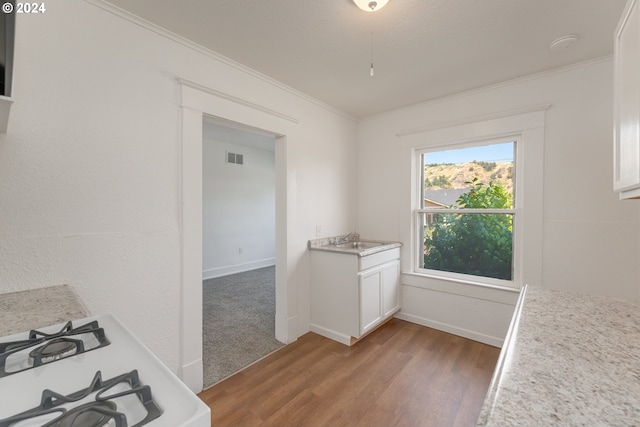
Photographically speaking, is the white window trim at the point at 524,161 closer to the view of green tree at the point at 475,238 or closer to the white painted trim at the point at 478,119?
the white painted trim at the point at 478,119

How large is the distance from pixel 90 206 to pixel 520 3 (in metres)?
2.77

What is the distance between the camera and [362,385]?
2.03 metres

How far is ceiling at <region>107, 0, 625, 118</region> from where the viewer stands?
1.63m

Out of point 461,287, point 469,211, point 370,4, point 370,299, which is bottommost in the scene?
point 370,299

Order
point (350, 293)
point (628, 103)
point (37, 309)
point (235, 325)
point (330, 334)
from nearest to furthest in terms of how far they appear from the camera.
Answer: point (628, 103) < point (37, 309) < point (350, 293) < point (330, 334) < point (235, 325)

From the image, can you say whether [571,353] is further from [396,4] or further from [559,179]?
[559,179]

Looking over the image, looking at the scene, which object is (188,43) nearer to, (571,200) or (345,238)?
(345,238)

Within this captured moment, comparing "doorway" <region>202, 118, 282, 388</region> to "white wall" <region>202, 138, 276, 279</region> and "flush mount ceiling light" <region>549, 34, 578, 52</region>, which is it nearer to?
"white wall" <region>202, 138, 276, 279</region>

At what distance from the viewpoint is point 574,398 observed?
645mm

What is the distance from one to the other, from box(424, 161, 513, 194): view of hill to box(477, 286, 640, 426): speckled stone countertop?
1.74m

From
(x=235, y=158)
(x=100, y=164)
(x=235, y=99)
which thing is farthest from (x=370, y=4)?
(x=235, y=158)

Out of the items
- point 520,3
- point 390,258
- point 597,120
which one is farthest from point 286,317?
point 597,120

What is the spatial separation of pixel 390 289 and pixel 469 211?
1.19 meters

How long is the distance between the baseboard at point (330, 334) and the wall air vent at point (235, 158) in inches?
147
